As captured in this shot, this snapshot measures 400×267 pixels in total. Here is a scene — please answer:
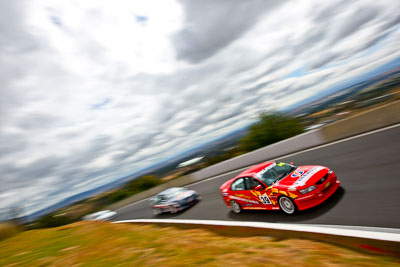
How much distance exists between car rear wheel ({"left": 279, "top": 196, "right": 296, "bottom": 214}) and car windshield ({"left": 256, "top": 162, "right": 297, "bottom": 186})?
57 centimetres

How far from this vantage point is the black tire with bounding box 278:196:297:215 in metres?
6.91

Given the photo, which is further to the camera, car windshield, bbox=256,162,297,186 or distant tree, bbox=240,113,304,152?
distant tree, bbox=240,113,304,152

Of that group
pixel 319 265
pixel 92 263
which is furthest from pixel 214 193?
pixel 319 265

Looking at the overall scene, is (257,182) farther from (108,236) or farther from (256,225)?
(108,236)

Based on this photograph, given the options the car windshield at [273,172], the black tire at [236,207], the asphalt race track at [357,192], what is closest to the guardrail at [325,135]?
the asphalt race track at [357,192]

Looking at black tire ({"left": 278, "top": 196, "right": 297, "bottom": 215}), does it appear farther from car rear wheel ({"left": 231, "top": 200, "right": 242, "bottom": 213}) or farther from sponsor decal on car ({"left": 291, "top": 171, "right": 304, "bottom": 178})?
car rear wheel ({"left": 231, "top": 200, "right": 242, "bottom": 213})

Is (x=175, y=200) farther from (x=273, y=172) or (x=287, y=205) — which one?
(x=287, y=205)

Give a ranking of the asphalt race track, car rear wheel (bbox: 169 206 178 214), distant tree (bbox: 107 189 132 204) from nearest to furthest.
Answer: the asphalt race track → car rear wheel (bbox: 169 206 178 214) → distant tree (bbox: 107 189 132 204)

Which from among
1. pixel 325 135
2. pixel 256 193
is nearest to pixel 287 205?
pixel 256 193

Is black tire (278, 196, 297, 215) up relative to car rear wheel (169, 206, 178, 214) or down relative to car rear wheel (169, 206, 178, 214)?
down

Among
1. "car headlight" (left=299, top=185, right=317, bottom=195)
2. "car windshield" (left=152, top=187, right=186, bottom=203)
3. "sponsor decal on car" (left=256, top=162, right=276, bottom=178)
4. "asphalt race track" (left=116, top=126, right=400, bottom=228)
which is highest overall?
"car windshield" (left=152, top=187, right=186, bottom=203)

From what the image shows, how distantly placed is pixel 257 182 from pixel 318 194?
5.91ft

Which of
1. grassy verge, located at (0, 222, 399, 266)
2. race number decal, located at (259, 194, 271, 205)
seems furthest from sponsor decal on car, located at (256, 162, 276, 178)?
grassy verge, located at (0, 222, 399, 266)

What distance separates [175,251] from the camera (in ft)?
17.5
